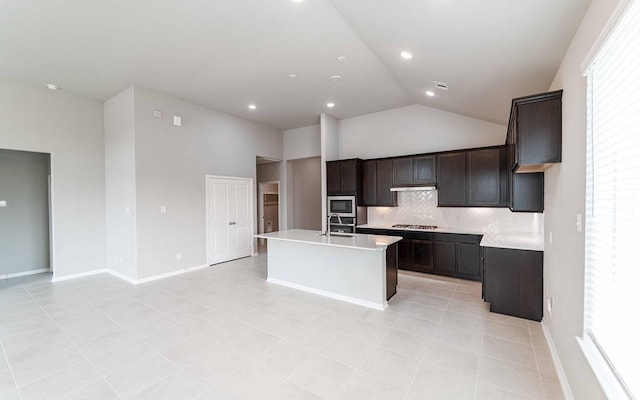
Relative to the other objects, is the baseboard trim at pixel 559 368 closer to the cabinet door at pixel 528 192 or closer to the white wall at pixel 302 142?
the cabinet door at pixel 528 192

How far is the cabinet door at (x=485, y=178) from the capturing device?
14.4ft

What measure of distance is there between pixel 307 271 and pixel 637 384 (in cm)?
341

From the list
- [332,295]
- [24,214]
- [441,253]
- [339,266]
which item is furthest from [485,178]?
[24,214]

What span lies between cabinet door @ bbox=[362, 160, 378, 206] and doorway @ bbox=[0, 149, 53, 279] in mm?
6468

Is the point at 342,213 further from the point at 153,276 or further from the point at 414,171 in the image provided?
the point at 153,276

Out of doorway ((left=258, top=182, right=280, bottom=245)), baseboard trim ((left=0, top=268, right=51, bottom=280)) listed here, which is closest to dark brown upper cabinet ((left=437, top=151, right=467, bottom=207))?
doorway ((left=258, top=182, right=280, bottom=245))

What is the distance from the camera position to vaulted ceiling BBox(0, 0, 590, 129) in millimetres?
2240

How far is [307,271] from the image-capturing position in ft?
13.6

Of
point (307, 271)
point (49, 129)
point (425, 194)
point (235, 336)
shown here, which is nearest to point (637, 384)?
point (235, 336)

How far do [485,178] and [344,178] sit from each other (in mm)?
2621

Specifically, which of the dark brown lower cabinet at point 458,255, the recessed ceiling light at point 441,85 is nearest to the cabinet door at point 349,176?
the dark brown lower cabinet at point 458,255

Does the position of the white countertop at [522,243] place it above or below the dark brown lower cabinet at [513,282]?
above

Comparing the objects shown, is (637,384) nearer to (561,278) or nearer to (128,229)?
(561,278)

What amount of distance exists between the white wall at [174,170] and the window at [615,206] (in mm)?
5561
